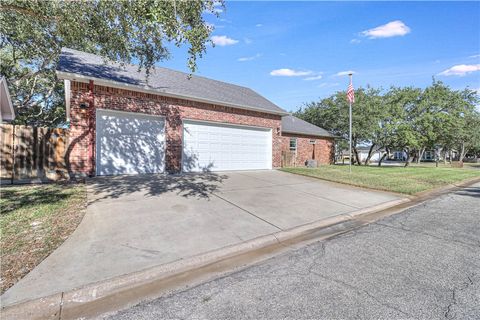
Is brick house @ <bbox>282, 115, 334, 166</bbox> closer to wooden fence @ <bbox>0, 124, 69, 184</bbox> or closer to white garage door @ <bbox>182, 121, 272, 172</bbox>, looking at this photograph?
white garage door @ <bbox>182, 121, 272, 172</bbox>

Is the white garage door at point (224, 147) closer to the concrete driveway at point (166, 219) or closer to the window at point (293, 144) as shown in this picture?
the concrete driveway at point (166, 219)

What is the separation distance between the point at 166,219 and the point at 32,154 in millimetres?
6311

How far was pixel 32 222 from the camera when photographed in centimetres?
453

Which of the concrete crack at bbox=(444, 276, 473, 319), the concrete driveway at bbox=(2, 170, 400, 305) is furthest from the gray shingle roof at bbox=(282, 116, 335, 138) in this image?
the concrete crack at bbox=(444, 276, 473, 319)

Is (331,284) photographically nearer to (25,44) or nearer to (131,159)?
(131,159)

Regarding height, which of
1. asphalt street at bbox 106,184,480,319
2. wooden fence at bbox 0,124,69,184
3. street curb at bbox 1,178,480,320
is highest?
wooden fence at bbox 0,124,69,184

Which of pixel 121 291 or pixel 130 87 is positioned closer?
pixel 121 291

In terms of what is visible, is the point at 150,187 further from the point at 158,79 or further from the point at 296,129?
the point at 296,129

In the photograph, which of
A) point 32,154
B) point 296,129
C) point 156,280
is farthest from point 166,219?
point 296,129

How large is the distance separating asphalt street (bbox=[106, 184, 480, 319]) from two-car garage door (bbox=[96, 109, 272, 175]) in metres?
8.27

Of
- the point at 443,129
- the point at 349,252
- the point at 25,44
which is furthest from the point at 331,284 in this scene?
the point at 443,129

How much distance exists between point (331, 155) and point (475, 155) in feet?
200

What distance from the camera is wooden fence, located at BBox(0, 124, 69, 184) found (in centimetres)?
780

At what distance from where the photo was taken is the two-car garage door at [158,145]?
9602 mm
